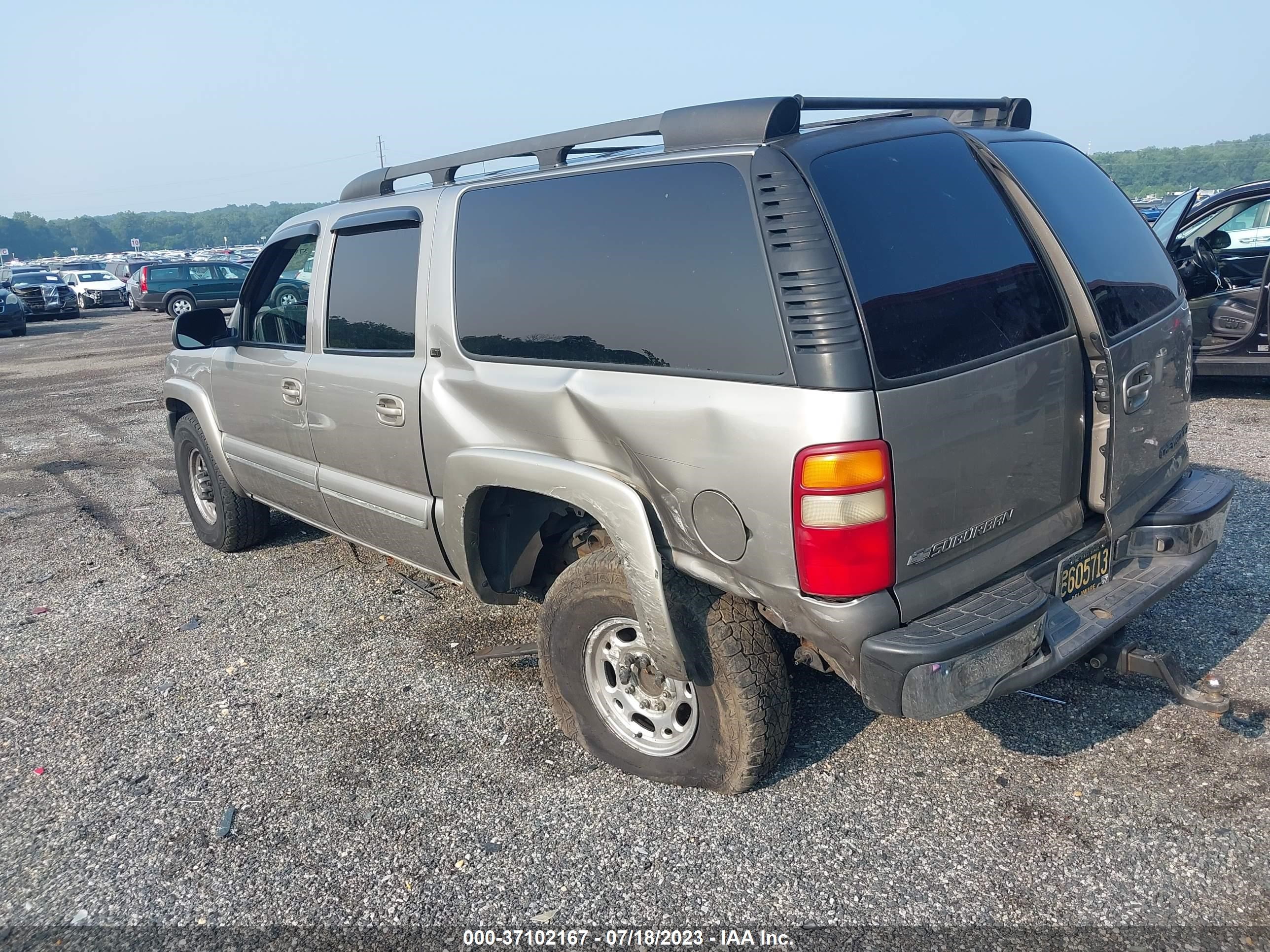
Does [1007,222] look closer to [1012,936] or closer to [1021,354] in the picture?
[1021,354]

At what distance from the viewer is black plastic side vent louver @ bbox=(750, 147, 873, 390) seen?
2.41 metres

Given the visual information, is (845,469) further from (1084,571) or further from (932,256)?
(1084,571)

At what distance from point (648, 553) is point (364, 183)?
8.77 ft

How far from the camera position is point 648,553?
279cm

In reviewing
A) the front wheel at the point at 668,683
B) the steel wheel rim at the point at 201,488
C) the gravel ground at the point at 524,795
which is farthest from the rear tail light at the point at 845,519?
the steel wheel rim at the point at 201,488

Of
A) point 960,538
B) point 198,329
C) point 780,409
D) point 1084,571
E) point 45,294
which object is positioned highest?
point 45,294

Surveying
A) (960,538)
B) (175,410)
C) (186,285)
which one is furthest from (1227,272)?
(186,285)

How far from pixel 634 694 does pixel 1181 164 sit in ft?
248

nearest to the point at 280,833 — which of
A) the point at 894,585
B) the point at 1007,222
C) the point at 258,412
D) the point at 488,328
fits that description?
the point at 488,328

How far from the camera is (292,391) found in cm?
446

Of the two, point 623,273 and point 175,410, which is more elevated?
point 623,273

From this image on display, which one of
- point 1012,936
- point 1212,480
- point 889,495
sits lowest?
point 1012,936

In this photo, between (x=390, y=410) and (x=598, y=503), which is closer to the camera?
(x=598, y=503)

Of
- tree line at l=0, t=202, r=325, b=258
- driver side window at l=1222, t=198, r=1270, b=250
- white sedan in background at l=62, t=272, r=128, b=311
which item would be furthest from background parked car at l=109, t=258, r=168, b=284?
tree line at l=0, t=202, r=325, b=258
